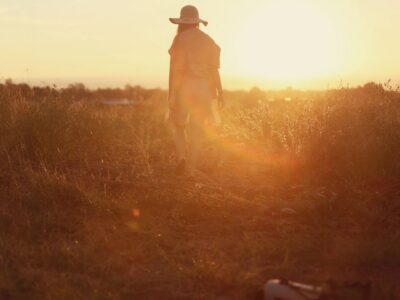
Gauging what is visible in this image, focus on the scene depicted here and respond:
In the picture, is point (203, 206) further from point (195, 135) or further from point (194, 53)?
point (194, 53)

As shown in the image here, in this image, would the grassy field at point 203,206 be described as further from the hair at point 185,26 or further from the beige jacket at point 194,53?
the hair at point 185,26

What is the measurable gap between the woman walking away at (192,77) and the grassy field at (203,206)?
2.54 ft

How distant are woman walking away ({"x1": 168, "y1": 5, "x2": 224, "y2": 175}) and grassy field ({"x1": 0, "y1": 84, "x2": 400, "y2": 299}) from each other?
775mm

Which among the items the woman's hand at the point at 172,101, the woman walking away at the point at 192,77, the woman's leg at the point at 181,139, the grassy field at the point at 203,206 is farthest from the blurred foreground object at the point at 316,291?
the woman's leg at the point at 181,139

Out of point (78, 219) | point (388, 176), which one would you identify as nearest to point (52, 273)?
point (78, 219)

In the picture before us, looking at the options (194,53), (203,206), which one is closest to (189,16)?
(194,53)

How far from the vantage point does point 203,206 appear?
27.0 feet

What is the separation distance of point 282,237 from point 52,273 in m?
2.31

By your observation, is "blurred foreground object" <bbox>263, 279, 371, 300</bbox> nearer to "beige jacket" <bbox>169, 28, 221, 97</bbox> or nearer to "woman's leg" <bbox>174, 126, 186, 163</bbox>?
"beige jacket" <bbox>169, 28, 221, 97</bbox>

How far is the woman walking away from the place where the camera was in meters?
9.94

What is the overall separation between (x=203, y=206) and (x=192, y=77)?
2.41 metres

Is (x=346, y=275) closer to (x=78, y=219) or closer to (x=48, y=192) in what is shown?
(x=78, y=219)

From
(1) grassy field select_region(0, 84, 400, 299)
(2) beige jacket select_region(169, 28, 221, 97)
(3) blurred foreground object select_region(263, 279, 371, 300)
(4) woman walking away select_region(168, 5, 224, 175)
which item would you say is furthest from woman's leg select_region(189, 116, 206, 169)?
(3) blurred foreground object select_region(263, 279, 371, 300)

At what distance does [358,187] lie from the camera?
9156 millimetres
